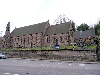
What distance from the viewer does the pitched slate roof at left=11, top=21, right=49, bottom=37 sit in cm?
7083

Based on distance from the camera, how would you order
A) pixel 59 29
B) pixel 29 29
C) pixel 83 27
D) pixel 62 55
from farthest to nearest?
pixel 83 27 → pixel 29 29 → pixel 59 29 → pixel 62 55

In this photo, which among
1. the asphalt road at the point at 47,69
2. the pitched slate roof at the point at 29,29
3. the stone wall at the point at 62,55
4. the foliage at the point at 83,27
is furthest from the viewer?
the foliage at the point at 83,27

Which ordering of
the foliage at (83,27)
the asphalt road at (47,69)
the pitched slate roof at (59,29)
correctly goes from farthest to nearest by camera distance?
the foliage at (83,27)
the pitched slate roof at (59,29)
the asphalt road at (47,69)

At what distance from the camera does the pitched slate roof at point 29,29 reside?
70.8m

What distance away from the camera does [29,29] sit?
77125mm

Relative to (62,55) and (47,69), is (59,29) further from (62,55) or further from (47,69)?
(47,69)

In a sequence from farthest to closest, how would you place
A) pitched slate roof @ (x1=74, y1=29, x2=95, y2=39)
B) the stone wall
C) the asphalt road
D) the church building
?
pitched slate roof @ (x1=74, y1=29, x2=95, y2=39) < the church building < the stone wall < the asphalt road

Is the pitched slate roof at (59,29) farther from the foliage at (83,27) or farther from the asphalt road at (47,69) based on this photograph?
the asphalt road at (47,69)

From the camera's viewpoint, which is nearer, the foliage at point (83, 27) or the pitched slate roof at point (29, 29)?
the pitched slate roof at point (29, 29)

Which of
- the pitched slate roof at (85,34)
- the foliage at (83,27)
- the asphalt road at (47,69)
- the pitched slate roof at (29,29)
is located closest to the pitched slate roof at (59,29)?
the pitched slate roof at (29,29)

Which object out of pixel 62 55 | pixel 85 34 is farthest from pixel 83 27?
pixel 62 55

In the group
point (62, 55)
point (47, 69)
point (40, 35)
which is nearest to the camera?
point (47, 69)

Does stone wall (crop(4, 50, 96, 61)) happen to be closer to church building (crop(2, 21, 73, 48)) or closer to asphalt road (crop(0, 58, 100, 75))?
asphalt road (crop(0, 58, 100, 75))

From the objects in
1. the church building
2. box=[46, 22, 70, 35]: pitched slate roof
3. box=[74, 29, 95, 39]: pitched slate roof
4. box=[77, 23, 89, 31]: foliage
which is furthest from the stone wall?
box=[77, 23, 89, 31]: foliage
